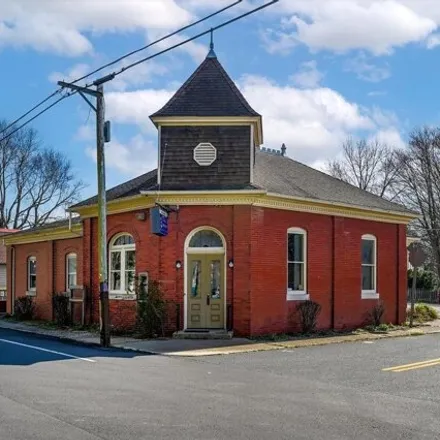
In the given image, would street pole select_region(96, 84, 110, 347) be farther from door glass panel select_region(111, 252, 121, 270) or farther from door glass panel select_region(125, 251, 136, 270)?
door glass panel select_region(111, 252, 121, 270)

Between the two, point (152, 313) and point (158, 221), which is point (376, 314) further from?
point (158, 221)

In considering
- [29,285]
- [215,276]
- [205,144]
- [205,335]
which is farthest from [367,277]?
[29,285]

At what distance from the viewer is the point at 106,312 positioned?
17.4 m

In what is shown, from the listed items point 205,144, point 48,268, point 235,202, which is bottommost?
point 48,268

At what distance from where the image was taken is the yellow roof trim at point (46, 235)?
84.3 feet

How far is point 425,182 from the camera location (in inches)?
2055

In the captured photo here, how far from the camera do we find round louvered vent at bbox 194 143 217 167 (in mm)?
19609

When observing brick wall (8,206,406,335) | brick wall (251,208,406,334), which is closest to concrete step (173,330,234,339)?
brick wall (8,206,406,335)

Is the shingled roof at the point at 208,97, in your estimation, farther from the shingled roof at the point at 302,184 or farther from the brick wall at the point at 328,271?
the brick wall at the point at 328,271

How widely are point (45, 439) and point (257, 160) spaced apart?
56.9 feet

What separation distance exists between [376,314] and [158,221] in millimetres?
9142

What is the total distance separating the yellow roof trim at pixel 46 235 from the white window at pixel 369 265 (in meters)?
10.9

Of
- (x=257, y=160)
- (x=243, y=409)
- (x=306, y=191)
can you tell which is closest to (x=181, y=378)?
(x=243, y=409)

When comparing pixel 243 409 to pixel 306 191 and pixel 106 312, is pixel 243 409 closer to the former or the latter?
pixel 106 312
